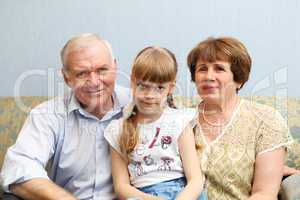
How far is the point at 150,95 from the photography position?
1.49 metres

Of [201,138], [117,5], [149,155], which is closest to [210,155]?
[201,138]

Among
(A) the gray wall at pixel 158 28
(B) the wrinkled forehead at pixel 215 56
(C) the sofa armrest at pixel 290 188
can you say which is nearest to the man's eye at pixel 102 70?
(B) the wrinkled forehead at pixel 215 56

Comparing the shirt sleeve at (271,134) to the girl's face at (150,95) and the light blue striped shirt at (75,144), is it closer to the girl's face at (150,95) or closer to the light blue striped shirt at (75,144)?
the girl's face at (150,95)

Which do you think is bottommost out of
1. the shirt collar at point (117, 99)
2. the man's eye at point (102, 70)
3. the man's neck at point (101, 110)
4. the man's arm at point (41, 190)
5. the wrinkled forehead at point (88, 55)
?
the man's arm at point (41, 190)

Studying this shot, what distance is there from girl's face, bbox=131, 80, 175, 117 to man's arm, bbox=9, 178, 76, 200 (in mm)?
399

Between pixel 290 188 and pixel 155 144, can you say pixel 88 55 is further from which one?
pixel 290 188

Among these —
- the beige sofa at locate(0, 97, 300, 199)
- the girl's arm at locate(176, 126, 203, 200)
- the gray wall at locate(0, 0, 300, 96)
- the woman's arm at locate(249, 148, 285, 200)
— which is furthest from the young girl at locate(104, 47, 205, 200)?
the gray wall at locate(0, 0, 300, 96)

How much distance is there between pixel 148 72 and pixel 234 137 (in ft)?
1.31

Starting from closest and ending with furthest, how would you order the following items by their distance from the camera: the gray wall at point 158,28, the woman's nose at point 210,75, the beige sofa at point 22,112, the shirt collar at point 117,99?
the woman's nose at point 210,75
the shirt collar at point 117,99
the beige sofa at point 22,112
the gray wall at point 158,28

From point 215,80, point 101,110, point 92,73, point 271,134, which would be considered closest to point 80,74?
point 92,73

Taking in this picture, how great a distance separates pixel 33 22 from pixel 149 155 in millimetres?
1062

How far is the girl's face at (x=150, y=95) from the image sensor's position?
4.89ft

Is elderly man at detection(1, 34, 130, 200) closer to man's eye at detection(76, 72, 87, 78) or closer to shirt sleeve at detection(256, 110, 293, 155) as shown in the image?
man's eye at detection(76, 72, 87, 78)

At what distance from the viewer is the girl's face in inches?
58.6
